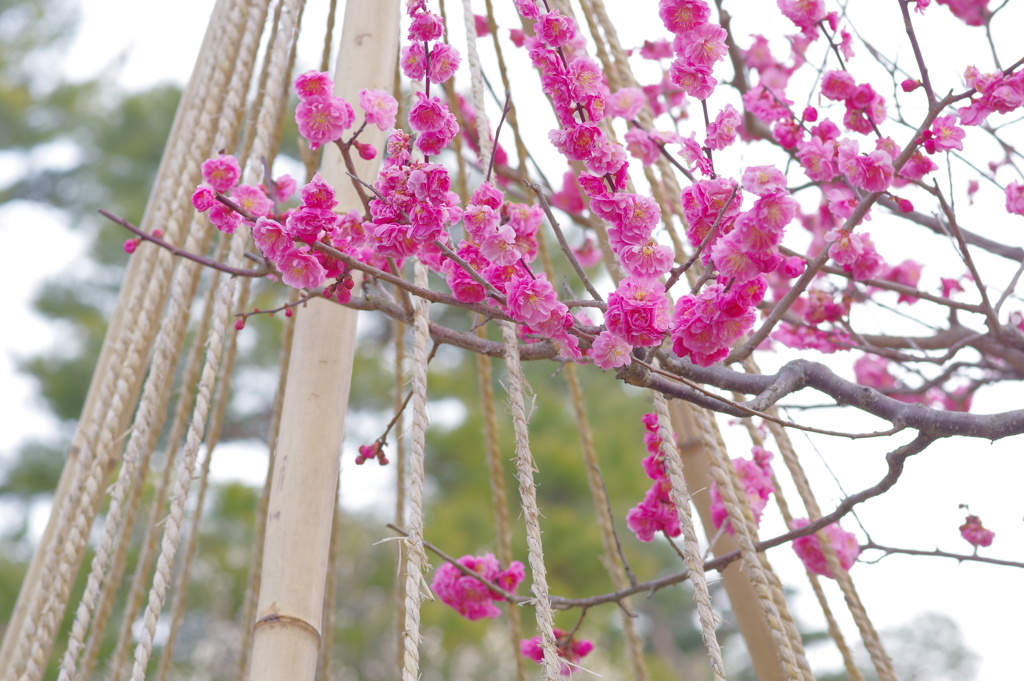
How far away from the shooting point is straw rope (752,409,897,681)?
0.82 metres

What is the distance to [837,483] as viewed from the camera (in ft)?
2.72

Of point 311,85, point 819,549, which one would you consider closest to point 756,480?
point 819,549

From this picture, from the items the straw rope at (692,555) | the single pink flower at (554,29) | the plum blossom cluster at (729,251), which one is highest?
the single pink flower at (554,29)

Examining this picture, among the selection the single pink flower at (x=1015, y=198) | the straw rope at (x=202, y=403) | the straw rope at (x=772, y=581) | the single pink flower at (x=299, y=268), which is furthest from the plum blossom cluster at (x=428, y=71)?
the single pink flower at (x=1015, y=198)

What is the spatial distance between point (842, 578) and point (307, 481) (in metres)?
0.57

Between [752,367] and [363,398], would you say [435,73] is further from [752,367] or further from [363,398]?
[363,398]

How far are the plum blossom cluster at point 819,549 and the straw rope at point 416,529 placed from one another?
0.55 meters

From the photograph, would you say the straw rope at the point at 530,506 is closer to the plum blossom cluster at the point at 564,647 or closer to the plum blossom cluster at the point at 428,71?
the plum blossom cluster at the point at 428,71

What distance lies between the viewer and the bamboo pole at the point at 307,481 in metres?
0.73

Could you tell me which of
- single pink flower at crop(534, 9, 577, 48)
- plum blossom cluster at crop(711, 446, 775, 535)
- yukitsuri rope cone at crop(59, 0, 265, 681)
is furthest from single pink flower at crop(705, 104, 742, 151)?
yukitsuri rope cone at crop(59, 0, 265, 681)

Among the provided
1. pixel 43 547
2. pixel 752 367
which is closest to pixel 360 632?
pixel 43 547

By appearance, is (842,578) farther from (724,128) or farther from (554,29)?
(554,29)

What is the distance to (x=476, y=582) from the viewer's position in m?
1.04

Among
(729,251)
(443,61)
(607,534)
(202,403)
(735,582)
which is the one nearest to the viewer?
(729,251)
